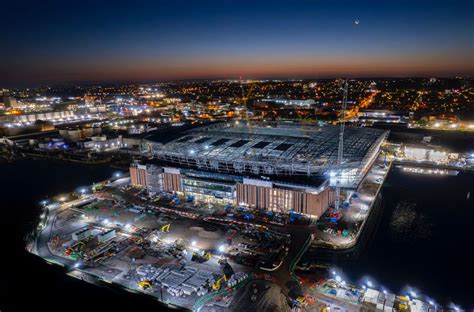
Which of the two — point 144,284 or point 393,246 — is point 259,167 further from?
point 144,284

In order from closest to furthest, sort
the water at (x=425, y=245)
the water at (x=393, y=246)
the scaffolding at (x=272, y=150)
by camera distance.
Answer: the water at (x=393, y=246) < the water at (x=425, y=245) < the scaffolding at (x=272, y=150)

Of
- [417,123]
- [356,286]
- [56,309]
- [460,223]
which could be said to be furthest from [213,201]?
[417,123]

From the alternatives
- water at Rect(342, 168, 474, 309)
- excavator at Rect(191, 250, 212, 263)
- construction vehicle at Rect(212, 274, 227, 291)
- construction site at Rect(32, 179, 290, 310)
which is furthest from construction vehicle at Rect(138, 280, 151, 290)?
water at Rect(342, 168, 474, 309)

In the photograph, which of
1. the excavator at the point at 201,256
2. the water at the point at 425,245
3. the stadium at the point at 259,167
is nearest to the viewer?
the water at the point at 425,245

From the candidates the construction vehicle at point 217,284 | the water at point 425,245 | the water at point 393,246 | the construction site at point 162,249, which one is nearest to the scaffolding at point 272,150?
the water at point 425,245

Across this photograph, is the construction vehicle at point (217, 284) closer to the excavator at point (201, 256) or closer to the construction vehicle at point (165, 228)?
the excavator at point (201, 256)

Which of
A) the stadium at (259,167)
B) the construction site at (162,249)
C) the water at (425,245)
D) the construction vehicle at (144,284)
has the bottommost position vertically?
the water at (425,245)

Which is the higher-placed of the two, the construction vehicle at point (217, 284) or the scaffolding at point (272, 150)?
the scaffolding at point (272, 150)
